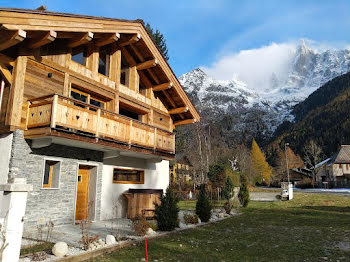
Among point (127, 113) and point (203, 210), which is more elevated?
point (127, 113)

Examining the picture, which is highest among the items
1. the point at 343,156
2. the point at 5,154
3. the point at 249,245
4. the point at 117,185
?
the point at 343,156

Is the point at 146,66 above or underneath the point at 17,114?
above

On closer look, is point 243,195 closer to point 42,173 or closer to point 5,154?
point 42,173

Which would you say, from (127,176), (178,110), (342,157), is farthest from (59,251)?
(342,157)

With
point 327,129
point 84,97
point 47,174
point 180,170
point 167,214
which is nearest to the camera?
point 167,214

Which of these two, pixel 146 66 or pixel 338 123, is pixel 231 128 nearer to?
pixel 338 123

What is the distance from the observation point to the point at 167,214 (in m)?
9.85

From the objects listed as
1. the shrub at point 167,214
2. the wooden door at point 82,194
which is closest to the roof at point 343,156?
the shrub at point 167,214

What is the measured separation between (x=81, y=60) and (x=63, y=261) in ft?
30.0

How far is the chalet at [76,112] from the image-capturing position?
30.1 ft

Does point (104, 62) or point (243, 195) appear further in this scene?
point (243, 195)

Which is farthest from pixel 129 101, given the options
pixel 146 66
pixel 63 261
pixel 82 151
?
pixel 63 261

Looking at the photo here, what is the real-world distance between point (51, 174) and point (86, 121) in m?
2.56

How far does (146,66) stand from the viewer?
1529 centimetres
